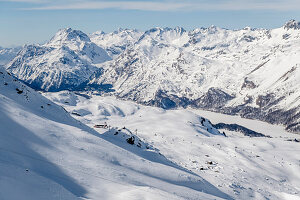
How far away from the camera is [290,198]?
7700 cm

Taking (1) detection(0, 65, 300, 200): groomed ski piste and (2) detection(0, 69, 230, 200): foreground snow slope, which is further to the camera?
(1) detection(0, 65, 300, 200): groomed ski piste

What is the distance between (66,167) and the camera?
1730 inches

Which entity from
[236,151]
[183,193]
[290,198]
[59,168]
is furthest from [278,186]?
[59,168]

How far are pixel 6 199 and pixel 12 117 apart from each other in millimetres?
27431

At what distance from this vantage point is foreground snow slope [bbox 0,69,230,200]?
36375 mm

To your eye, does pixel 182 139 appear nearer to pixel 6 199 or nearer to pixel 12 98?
pixel 12 98

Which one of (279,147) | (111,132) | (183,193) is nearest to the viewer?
(183,193)

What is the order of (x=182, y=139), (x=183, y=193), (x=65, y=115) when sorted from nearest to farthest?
(x=183, y=193) < (x=65, y=115) < (x=182, y=139)

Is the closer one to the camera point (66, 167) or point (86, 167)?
point (66, 167)

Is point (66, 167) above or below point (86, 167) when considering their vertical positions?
below

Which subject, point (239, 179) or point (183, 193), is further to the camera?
point (239, 179)

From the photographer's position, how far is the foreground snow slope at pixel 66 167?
36.4 metres

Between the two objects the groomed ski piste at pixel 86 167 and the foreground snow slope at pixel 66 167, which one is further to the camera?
the groomed ski piste at pixel 86 167

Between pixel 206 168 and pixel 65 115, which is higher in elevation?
pixel 65 115
